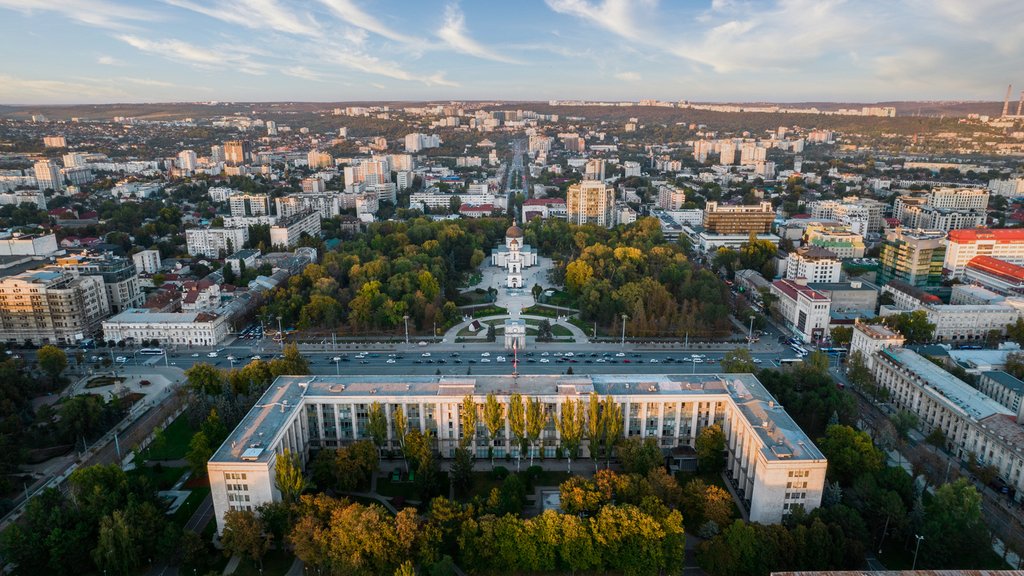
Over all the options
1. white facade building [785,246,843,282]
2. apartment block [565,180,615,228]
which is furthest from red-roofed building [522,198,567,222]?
white facade building [785,246,843,282]

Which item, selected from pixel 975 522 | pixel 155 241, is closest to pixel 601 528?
pixel 975 522

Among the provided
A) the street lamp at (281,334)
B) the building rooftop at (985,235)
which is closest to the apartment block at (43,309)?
the street lamp at (281,334)

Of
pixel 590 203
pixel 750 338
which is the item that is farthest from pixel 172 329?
pixel 590 203

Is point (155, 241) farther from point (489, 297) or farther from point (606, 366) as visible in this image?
point (606, 366)

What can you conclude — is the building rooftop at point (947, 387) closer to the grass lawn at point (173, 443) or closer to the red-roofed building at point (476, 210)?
the grass lawn at point (173, 443)

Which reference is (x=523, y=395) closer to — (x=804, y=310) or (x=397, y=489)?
(x=397, y=489)

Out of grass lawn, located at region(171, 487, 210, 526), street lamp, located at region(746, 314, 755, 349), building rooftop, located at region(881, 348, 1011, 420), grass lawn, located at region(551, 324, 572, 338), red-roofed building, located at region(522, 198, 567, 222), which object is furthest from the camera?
red-roofed building, located at region(522, 198, 567, 222)

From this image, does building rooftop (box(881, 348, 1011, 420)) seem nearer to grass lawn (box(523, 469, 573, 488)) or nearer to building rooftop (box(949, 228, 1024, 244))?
grass lawn (box(523, 469, 573, 488))
